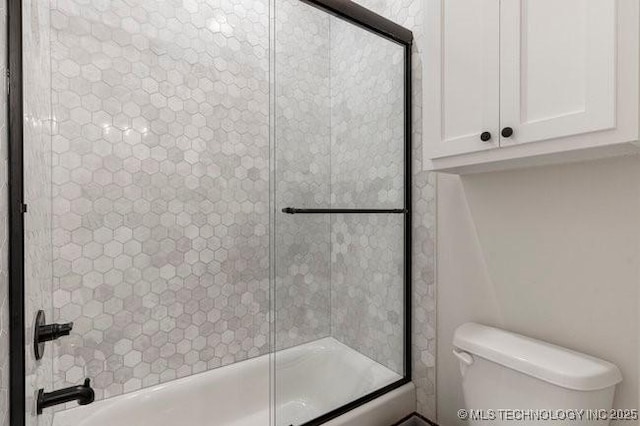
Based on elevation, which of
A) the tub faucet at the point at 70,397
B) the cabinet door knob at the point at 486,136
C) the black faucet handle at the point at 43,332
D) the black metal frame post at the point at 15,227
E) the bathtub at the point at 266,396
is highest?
the cabinet door knob at the point at 486,136

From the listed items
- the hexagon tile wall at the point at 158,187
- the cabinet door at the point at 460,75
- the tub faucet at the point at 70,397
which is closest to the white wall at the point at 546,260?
the cabinet door at the point at 460,75

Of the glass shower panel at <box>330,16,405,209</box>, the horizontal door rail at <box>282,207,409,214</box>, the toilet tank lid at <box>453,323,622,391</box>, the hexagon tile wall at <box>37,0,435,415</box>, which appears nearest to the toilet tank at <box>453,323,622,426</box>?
the toilet tank lid at <box>453,323,622,391</box>

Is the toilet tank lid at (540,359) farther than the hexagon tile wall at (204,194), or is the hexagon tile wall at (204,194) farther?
the hexagon tile wall at (204,194)

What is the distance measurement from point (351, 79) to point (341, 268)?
772 mm

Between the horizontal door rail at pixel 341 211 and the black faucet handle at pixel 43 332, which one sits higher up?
the horizontal door rail at pixel 341 211

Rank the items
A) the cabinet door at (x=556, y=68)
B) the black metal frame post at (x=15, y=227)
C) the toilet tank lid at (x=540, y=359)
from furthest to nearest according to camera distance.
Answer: the toilet tank lid at (x=540, y=359)
the cabinet door at (x=556, y=68)
the black metal frame post at (x=15, y=227)

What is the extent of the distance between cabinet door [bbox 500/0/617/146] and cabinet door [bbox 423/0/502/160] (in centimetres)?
3

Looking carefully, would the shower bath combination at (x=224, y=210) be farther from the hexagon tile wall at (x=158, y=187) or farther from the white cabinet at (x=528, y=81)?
the white cabinet at (x=528, y=81)

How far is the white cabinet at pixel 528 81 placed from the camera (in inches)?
30.8

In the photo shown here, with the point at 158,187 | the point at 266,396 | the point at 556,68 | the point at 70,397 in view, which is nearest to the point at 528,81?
the point at 556,68

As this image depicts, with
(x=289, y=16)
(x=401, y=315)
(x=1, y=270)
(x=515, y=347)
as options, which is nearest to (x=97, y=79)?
(x=289, y=16)

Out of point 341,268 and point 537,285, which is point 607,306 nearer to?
point 537,285

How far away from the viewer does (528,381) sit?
3.33 ft

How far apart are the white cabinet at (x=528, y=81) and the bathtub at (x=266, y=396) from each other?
87 cm
